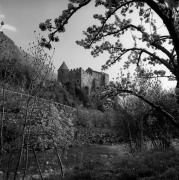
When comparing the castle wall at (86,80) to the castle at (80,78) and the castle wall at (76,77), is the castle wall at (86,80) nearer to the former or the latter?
the castle at (80,78)

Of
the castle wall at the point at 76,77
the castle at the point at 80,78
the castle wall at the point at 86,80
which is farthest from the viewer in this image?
the castle wall at the point at 86,80

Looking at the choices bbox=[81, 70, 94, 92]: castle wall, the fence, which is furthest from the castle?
the fence

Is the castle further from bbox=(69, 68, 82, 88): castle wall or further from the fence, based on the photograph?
the fence

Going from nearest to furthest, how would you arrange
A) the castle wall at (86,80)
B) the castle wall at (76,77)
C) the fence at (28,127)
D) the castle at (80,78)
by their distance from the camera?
the fence at (28,127) → the castle at (80,78) → the castle wall at (76,77) → the castle wall at (86,80)

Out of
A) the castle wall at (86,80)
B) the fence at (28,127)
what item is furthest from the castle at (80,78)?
the fence at (28,127)

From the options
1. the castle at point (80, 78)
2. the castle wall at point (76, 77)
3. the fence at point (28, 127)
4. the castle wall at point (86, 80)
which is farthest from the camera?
the castle wall at point (86, 80)

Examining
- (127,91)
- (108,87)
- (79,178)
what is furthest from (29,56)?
(79,178)

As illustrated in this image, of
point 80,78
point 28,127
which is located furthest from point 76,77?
point 28,127

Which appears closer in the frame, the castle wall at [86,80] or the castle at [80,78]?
the castle at [80,78]

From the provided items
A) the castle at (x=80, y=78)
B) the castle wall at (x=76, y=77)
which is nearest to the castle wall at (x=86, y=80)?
the castle at (x=80, y=78)

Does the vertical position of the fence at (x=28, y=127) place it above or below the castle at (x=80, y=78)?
below

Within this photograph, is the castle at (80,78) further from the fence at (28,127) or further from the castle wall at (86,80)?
the fence at (28,127)

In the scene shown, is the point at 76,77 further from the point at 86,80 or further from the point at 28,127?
the point at 28,127

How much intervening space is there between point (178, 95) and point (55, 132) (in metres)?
12.5
